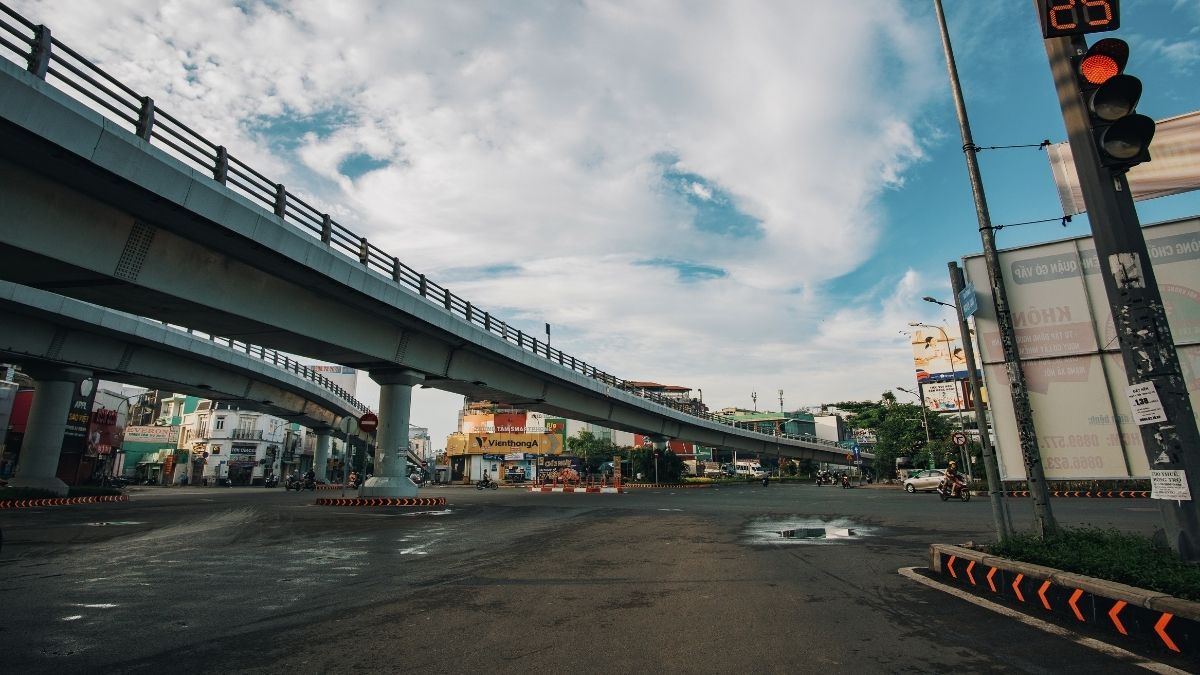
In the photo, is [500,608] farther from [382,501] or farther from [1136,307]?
[382,501]

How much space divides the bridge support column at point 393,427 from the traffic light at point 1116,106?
76.5 feet

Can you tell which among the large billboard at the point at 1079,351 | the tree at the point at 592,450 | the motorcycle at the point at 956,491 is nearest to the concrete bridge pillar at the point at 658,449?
the tree at the point at 592,450

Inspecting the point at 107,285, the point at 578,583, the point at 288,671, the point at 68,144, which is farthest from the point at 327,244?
the point at 288,671

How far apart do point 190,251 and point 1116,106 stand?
17.0 metres

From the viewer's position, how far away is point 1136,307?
17.9 feet

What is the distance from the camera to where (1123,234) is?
221 inches

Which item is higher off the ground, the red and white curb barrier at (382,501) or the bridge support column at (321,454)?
the bridge support column at (321,454)

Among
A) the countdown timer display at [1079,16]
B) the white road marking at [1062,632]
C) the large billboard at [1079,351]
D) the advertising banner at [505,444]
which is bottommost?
the white road marking at [1062,632]

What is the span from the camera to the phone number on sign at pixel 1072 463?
652cm

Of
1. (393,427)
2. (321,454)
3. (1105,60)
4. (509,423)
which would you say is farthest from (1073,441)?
(509,423)

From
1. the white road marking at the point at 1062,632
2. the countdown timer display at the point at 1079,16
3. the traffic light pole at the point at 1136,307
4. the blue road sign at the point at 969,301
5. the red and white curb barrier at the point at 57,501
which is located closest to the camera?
the white road marking at the point at 1062,632

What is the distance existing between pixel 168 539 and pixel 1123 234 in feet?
56.4

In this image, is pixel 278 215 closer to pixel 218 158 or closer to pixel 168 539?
pixel 218 158

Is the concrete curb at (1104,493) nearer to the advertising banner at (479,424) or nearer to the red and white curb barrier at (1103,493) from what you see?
the red and white curb barrier at (1103,493)
